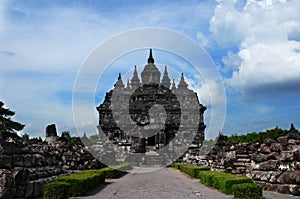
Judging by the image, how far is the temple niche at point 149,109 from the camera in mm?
47469

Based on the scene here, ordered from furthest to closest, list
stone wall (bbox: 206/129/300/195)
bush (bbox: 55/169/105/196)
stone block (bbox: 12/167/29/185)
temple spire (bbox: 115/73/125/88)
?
1. temple spire (bbox: 115/73/125/88)
2. bush (bbox: 55/169/105/196)
3. stone wall (bbox: 206/129/300/195)
4. stone block (bbox: 12/167/29/185)

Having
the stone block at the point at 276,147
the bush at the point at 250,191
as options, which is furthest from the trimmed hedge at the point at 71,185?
the stone block at the point at 276,147

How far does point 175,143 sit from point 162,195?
3532 centimetres

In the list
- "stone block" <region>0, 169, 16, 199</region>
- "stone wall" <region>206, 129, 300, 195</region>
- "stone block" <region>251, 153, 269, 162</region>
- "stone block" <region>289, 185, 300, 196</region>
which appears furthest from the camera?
"stone block" <region>251, 153, 269, 162</region>

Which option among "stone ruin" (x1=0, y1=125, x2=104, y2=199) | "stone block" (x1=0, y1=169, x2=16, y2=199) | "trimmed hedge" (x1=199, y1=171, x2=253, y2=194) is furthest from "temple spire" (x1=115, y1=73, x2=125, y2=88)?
"stone block" (x1=0, y1=169, x2=16, y2=199)

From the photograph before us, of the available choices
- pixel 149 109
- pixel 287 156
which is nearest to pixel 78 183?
pixel 287 156

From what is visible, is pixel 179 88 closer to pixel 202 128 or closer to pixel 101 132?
pixel 202 128

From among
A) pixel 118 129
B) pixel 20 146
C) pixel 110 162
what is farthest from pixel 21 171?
pixel 118 129

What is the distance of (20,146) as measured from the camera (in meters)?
9.81

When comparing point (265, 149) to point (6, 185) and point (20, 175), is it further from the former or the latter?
point (6, 185)

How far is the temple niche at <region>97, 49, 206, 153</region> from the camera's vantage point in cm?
4747

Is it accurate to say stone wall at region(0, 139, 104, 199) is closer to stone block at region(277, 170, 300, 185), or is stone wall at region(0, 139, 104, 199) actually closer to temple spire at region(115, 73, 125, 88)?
stone block at region(277, 170, 300, 185)

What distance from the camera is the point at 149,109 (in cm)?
5625

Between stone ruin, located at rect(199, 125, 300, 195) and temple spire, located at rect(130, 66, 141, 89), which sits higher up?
temple spire, located at rect(130, 66, 141, 89)
